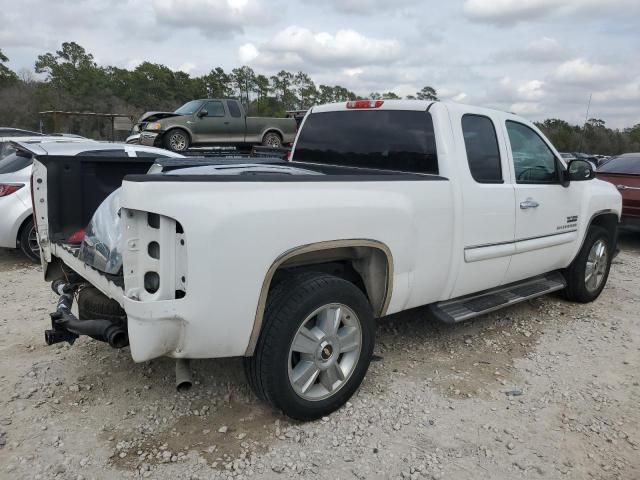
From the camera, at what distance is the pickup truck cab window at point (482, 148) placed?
12.9 feet

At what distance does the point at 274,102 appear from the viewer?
2640 inches

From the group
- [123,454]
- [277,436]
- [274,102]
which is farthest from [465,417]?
[274,102]

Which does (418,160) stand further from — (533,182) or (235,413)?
(235,413)

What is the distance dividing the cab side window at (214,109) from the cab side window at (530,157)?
433 inches

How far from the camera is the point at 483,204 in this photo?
12.7 ft

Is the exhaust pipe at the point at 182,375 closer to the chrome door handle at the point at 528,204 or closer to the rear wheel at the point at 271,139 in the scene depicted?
the chrome door handle at the point at 528,204

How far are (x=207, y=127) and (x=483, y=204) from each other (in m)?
11.5

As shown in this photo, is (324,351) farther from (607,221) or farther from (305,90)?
Answer: (305,90)

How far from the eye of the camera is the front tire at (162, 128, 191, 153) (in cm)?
1362

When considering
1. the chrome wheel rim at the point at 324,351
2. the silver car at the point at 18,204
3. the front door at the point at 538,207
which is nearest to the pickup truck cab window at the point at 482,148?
the front door at the point at 538,207

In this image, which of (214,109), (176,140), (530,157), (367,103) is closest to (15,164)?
(367,103)

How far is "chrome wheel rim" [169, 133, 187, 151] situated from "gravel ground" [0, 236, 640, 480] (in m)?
9.74

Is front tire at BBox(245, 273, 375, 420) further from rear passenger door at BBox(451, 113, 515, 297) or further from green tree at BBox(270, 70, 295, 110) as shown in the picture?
green tree at BBox(270, 70, 295, 110)

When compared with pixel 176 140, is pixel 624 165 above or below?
above
